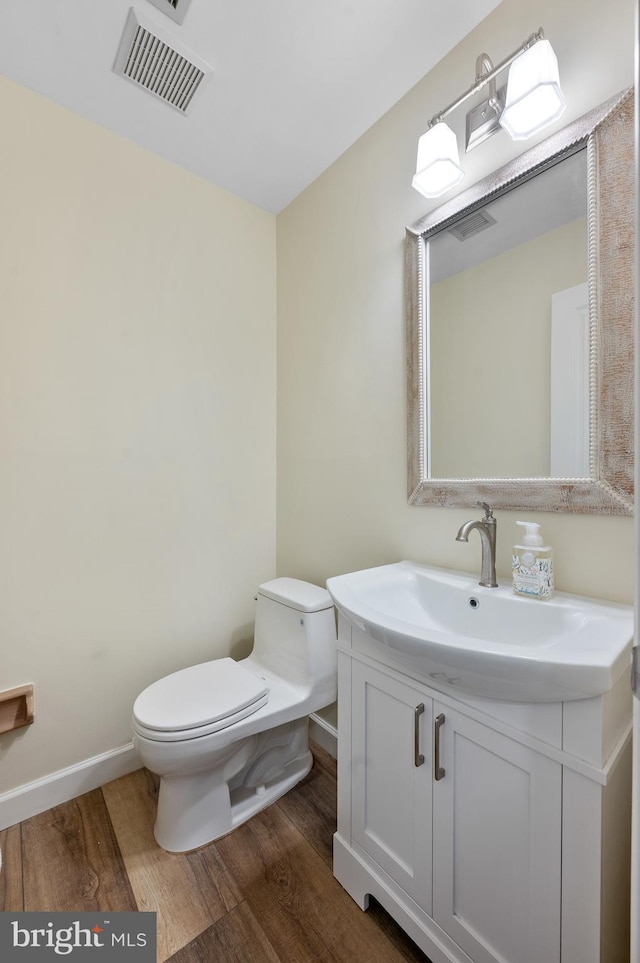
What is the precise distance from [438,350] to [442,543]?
0.62 meters

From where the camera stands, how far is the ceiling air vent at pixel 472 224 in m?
1.19

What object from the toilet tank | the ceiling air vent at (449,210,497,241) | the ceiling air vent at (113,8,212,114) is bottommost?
the toilet tank

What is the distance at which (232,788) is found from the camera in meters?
1.49

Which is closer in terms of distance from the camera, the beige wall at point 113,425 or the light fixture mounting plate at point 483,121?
the light fixture mounting plate at point 483,121

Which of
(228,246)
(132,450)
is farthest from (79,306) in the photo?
(228,246)

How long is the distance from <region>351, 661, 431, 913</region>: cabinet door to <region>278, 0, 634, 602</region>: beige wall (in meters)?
0.45

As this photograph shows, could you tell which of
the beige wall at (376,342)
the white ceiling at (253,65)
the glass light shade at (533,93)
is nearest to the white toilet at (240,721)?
the beige wall at (376,342)

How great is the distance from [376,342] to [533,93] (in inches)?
29.4

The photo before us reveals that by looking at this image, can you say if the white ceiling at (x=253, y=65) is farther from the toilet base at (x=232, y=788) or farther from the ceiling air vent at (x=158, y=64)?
the toilet base at (x=232, y=788)

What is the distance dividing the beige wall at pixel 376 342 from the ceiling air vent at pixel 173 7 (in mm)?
692

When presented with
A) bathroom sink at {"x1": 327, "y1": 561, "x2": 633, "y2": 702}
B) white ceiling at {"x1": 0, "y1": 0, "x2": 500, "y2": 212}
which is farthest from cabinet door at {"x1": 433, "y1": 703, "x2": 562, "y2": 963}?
white ceiling at {"x1": 0, "y1": 0, "x2": 500, "y2": 212}

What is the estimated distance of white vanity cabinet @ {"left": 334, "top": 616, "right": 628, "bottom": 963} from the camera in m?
0.68

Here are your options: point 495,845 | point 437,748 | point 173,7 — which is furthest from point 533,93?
point 495,845

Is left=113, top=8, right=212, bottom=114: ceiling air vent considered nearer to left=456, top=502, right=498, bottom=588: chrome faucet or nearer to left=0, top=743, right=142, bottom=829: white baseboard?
left=456, top=502, right=498, bottom=588: chrome faucet
